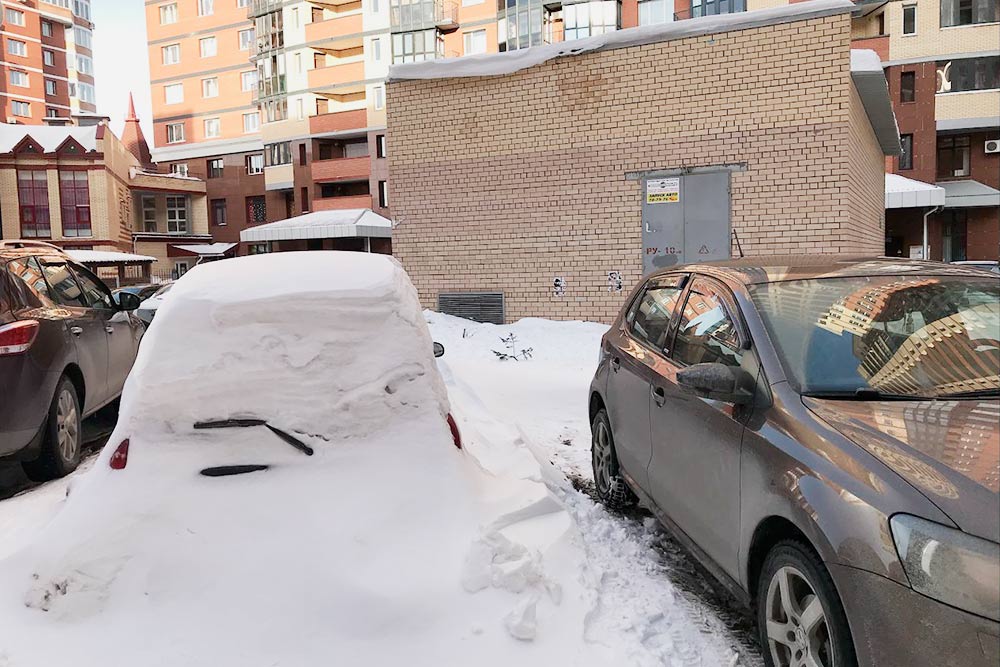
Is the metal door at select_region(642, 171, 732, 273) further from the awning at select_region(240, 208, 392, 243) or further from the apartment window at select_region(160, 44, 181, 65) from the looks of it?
the apartment window at select_region(160, 44, 181, 65)

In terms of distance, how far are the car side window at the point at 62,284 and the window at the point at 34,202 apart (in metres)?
37.6

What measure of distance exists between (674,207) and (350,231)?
76.8 ft

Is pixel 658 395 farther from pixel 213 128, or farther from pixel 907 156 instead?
pixel 213 128

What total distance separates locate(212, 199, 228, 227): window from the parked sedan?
1885 inches

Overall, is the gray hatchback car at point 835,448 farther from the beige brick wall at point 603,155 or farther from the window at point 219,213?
the window at point 219,213

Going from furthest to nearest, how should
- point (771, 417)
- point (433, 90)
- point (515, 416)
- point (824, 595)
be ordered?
1. point (433, 90)
2. point (515, 416)
3. point (771, 417)
4. point (824, 595)

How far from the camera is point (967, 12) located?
36.2 meters

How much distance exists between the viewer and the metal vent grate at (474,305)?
1358 cm

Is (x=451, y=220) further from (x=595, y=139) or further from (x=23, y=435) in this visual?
(x=23, y=435)

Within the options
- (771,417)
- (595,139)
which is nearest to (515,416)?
(771,417)

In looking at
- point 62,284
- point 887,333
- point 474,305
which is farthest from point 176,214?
point 887,333

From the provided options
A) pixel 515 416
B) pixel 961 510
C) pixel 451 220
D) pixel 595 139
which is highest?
pixel 595 139

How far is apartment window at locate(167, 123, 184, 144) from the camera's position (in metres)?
59.2

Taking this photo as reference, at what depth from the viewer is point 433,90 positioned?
13.7 metres
